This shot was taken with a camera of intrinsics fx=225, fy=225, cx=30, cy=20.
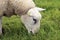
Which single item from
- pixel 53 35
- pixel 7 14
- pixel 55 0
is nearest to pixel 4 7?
pixel 7 14

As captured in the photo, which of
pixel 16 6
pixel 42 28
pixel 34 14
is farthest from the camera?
pixel 42 28

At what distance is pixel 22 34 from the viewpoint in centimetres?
625

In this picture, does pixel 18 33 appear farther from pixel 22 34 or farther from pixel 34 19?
pixel 34 19

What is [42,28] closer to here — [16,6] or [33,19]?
[33,19]

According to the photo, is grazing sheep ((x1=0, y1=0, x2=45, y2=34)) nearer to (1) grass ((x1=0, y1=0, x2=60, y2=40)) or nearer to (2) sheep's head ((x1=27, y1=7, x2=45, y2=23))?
(2) sheep's head ((x1=27, y1=7, x2=45, y2=23))

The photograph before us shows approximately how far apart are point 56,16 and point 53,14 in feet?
0.53

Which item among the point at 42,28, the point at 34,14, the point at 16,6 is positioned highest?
the point at 16,6

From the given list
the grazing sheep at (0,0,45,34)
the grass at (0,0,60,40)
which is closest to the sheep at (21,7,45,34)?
the grazing sheep at (0,0,45,34)

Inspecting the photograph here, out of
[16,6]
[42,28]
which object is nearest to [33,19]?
[16,6]

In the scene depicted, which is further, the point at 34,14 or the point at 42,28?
the point at 42,28

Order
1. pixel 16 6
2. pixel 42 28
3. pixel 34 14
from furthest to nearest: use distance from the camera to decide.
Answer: pixel 42 28 → pixel 16 6 → pixel 34 14

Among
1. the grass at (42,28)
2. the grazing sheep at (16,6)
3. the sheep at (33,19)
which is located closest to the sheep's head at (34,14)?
the sheep at (33,19)

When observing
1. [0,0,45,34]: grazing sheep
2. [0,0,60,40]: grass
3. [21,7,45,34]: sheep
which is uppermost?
[0,0,45,34]: grazing sheep

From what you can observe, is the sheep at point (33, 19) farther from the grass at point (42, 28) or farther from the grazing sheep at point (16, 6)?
the grass at point (42, 28)
